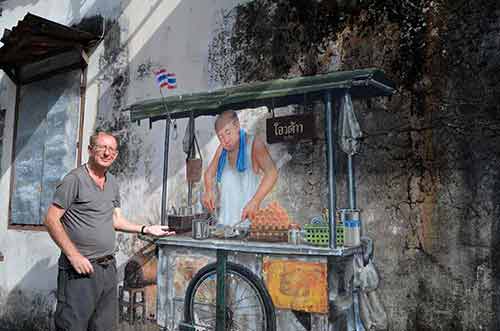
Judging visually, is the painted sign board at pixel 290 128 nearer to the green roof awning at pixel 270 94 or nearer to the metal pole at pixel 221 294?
the green roof awning at pixel 270 94

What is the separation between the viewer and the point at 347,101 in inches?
143

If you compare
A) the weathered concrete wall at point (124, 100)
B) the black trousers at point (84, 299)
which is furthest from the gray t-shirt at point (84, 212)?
the weathered concrete wall at point (124, 100)

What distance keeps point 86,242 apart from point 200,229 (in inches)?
44.0

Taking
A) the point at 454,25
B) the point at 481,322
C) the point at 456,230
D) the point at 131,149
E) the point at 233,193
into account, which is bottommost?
the point at 481,322

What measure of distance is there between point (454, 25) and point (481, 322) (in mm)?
2072

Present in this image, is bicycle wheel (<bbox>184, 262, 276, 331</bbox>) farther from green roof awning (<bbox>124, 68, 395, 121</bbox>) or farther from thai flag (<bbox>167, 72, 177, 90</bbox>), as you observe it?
thai flag (<bbox>167, 72, 177, 90</bbox>)

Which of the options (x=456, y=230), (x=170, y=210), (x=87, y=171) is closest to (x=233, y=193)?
(x=170, y=210)

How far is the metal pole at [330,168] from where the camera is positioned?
3.60 metres

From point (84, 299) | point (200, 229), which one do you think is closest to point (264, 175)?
point (200, 229)

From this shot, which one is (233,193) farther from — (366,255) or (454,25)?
(454,25)

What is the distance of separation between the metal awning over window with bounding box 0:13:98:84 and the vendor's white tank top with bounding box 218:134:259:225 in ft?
8.97

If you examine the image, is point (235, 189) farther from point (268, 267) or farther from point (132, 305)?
point (132, 305)

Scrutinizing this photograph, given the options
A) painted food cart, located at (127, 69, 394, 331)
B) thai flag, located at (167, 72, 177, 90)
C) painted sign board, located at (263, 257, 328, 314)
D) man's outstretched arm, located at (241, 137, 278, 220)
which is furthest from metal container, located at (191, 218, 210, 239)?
thai flag, located at (167, 72, 177, 90)

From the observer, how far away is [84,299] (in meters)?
3.34
